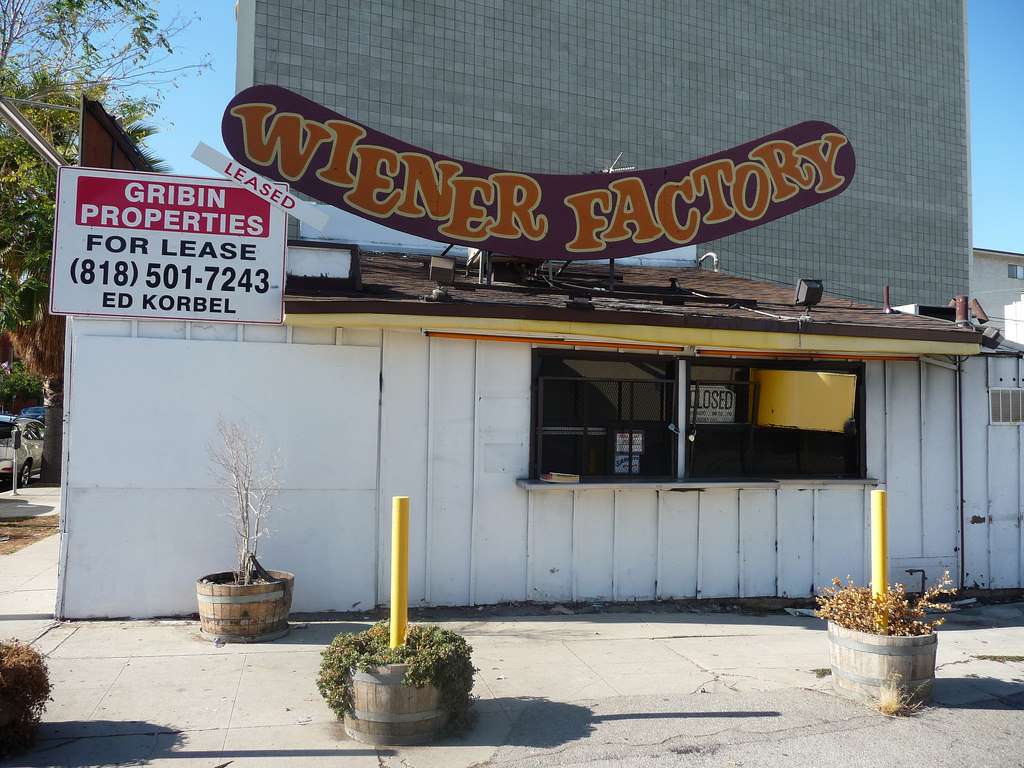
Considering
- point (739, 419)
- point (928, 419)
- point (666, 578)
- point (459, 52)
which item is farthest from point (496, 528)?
point (459, 52)

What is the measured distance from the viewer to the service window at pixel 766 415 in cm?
917

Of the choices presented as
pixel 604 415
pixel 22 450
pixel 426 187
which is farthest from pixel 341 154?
pixel 22 450

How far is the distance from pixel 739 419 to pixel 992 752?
4768mm

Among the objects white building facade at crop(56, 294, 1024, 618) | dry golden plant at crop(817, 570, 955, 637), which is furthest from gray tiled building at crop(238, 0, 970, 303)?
dry golden plant at crop(817, 570, 955, 637)

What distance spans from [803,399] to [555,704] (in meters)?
5.12

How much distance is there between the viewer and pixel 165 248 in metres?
7.68

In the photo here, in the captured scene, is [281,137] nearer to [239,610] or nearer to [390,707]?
[239,610]

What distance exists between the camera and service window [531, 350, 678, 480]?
8625 millimetres

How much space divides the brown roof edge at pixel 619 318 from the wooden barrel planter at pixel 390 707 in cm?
365

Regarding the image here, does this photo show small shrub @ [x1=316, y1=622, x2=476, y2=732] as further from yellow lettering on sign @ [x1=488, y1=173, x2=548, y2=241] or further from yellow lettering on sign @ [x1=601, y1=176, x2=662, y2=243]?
yellow lettering on sign @ [x1=601, y1=176, x2=662, y2=243]

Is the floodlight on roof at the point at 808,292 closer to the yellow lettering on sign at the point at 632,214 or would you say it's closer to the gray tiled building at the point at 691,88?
the yellow lettering on sign at the point at 632,214

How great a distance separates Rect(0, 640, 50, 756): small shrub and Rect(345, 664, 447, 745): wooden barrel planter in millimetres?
1807

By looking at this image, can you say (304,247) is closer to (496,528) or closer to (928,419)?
(496,528)

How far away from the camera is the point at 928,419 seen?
9742 mm
